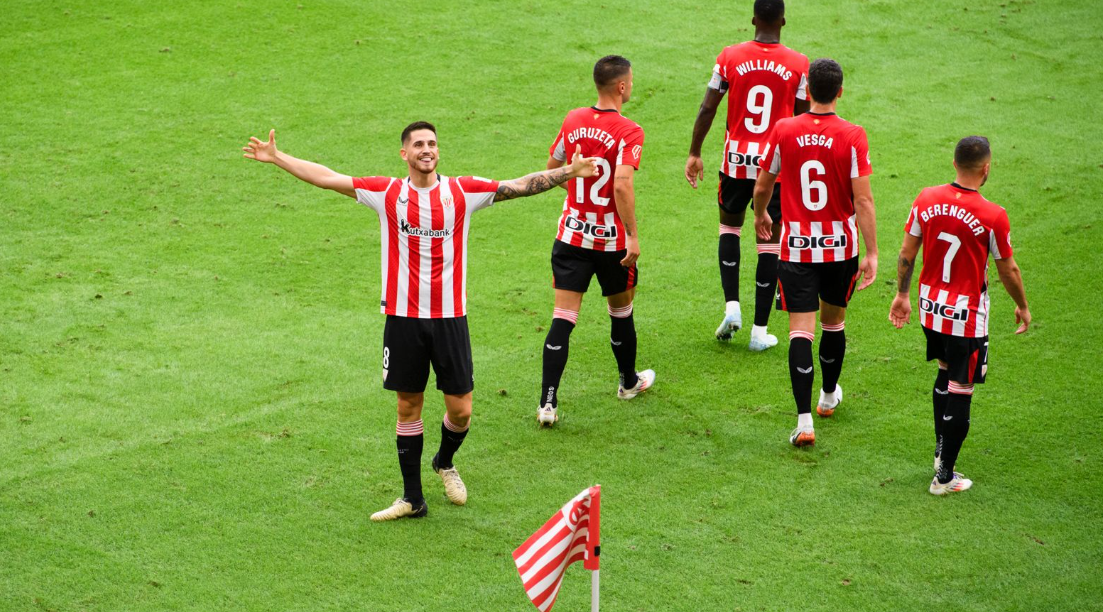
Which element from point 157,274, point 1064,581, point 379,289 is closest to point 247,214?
point 157,274

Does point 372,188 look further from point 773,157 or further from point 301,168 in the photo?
point 773,157

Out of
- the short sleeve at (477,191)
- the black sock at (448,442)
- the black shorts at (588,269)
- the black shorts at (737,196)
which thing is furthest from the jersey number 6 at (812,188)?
the black sock at (448,442)

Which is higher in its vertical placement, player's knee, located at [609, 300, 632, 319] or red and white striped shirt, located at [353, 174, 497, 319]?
red and white striped shirt, located at [353, 174, 497, 319]

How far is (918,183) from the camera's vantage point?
34.2 feet

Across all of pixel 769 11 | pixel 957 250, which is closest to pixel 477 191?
pixel 957 250

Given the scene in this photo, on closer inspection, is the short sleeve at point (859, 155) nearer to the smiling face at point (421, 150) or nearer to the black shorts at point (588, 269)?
the black shorts at point (588, 269)

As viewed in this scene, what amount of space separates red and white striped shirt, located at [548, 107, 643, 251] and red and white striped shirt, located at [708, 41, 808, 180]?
1248mm

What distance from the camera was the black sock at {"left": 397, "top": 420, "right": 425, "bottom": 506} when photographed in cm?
582

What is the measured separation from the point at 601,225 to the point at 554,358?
851 millimetres

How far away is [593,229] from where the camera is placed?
22.5 ft

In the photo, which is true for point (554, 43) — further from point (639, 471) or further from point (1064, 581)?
point (1064, 581)

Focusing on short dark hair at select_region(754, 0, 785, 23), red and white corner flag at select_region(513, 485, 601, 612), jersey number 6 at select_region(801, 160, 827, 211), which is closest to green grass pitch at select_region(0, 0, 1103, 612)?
red and white corner flag at select_region(513, 485, 601, 612)

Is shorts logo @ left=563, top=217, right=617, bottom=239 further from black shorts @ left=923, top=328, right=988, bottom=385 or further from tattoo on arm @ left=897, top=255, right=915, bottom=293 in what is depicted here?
black shorts @ left=923, top=328, right=988, bottom=385

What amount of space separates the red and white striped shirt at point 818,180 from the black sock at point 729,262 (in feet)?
4.53
